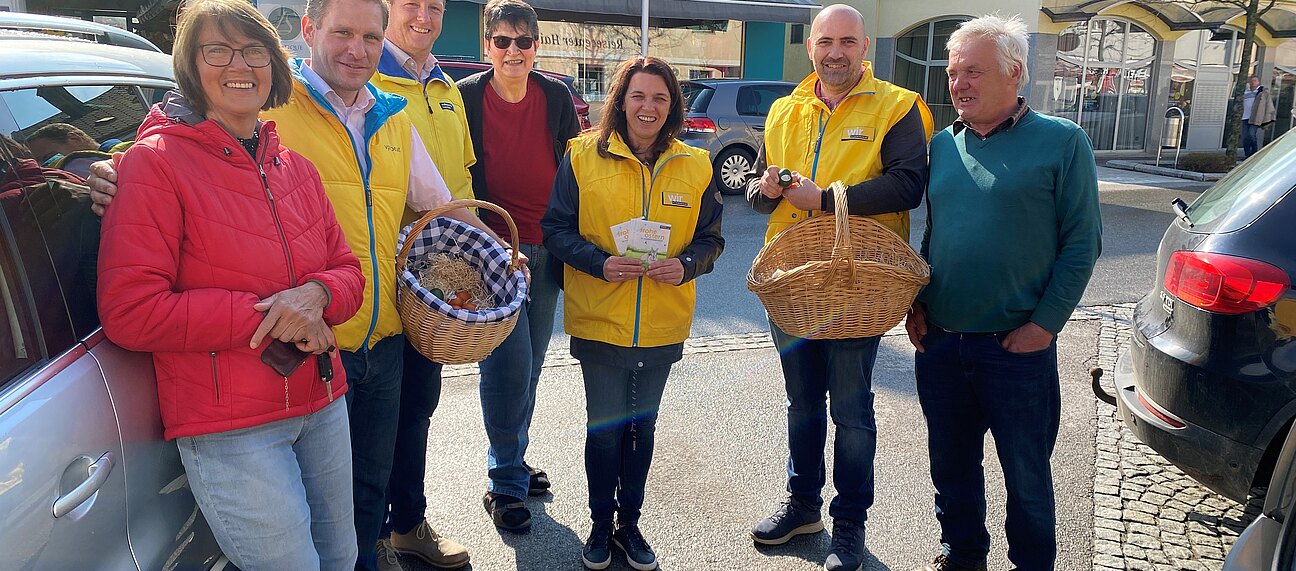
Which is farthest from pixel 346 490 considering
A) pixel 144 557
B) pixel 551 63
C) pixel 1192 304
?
pixel 551 63

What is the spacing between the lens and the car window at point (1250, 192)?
2947mm

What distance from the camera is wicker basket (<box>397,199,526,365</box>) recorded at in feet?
8.19

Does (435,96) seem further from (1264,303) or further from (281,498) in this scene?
(1264,303)

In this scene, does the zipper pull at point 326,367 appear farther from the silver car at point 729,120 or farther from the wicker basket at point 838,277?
the silver car at point 729,120

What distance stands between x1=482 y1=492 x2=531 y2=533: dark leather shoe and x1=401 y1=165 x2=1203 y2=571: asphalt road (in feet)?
0.16

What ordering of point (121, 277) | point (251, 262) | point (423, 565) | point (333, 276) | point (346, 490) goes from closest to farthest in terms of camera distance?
point (121, 277), point (251, 262), point (333, 276), point (346, 490), point (423, 565)

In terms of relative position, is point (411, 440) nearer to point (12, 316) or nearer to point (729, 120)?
point (12, 316)

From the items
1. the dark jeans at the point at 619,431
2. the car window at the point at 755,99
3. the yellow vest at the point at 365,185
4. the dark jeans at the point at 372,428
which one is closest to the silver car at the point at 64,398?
the yellow vest at the point at 365,185

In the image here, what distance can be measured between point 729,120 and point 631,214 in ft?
30.6

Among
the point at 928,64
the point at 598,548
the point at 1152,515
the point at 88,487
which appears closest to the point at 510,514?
the point at 598,548

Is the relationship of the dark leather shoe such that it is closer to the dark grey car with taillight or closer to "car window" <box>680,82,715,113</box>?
the dark grey car with taillight

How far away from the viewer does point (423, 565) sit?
3.24 meters

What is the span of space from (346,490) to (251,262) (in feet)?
2.25

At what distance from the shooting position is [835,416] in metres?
3.17
